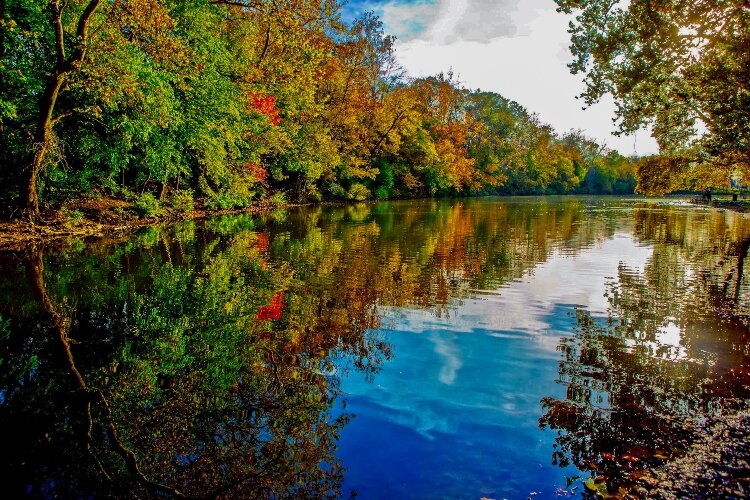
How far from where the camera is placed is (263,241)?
19.9 m

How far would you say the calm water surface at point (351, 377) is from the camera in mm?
4484

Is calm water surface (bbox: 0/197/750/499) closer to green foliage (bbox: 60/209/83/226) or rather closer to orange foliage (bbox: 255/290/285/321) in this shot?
Answer: orange foliage (bbox: 255/290/285/321)

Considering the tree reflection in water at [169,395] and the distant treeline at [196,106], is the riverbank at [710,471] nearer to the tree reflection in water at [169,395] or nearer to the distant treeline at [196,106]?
the tree reflection in water at [169,395]

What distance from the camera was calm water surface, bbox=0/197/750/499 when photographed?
14.7 feet

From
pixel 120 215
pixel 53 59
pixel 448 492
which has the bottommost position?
pixel 448 492

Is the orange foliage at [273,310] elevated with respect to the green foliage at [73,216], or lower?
lower

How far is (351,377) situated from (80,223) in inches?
747

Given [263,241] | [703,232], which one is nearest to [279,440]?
[263,241]

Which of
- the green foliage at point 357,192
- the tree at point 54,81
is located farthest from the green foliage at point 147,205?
the green foliage at point 357,192

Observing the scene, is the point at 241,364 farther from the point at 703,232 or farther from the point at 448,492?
the point at 703,232

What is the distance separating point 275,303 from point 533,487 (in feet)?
22.7

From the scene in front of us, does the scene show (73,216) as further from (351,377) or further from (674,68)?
(674,68)

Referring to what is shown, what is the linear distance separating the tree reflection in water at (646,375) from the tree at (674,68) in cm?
733

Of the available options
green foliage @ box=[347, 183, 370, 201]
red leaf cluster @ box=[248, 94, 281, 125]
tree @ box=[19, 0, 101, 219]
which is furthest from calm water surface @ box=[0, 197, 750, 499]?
green foliage @ box=[347, 183, 370, 201]
